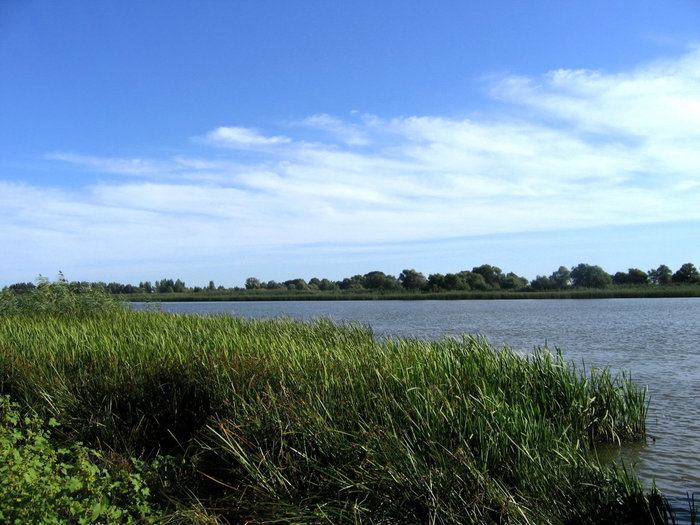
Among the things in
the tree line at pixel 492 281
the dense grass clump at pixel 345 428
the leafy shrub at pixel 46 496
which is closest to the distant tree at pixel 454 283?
the tree line at pixel 492 281

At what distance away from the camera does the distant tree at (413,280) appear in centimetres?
7093

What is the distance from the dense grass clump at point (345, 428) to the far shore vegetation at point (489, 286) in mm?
48533

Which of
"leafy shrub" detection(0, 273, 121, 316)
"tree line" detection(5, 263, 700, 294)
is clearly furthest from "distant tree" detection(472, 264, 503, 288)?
"leafy shrub" detection(0, 273, 121, 316)

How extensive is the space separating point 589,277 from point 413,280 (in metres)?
21.3

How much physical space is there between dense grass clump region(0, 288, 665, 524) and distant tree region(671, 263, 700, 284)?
60.9 metres

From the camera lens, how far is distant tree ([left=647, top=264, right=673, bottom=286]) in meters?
62.7

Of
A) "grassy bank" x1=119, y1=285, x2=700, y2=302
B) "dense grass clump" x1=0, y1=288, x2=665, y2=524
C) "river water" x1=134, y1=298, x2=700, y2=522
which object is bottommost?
"river water" x1=134, y1=298, x2=700, y2=522

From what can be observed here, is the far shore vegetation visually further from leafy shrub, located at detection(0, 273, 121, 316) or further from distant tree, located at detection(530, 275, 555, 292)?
leafy shrub, located at detection(0, 273, 121, 316)

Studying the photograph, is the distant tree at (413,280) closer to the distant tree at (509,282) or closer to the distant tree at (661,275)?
the distant tree at (509,282)

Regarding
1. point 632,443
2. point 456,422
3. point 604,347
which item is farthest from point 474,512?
point 604,347

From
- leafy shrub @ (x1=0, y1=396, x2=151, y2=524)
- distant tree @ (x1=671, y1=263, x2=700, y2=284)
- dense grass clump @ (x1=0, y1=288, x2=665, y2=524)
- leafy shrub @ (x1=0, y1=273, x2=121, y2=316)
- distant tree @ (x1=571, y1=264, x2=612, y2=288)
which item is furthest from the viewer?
distant tree @ (x1=571, y1=264, x2=612, y2=288)

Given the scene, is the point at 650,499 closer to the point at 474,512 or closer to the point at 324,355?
the point at 474,512

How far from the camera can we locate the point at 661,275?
63344 millimetres

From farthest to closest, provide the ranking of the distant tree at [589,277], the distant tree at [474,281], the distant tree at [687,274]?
the distant tree at [474,281]
the distant tree at [589,277]
the distant tree at [687,274]
